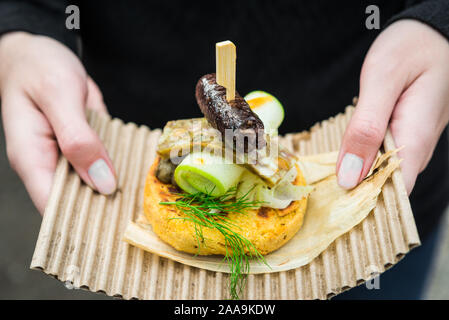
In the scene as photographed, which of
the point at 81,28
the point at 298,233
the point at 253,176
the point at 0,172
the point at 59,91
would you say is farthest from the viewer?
the point at 0,172

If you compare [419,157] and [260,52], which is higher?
[260,52]

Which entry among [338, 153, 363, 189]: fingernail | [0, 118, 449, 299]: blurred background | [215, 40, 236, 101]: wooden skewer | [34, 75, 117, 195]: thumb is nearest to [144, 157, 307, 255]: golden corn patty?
[338, 153, 363, 189]: fingernail

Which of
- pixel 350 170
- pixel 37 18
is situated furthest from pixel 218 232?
pixel 37 18

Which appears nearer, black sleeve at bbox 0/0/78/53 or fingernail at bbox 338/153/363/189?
fingernail at bbox 338/153/363/189

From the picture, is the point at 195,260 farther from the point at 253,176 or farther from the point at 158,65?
the point at 158,65

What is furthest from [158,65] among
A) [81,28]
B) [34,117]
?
[34,117]

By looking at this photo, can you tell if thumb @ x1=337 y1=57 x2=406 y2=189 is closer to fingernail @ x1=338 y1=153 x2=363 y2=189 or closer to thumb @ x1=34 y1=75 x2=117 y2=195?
fingernail @ x1=338 y1=153 x2=363 y2=189
